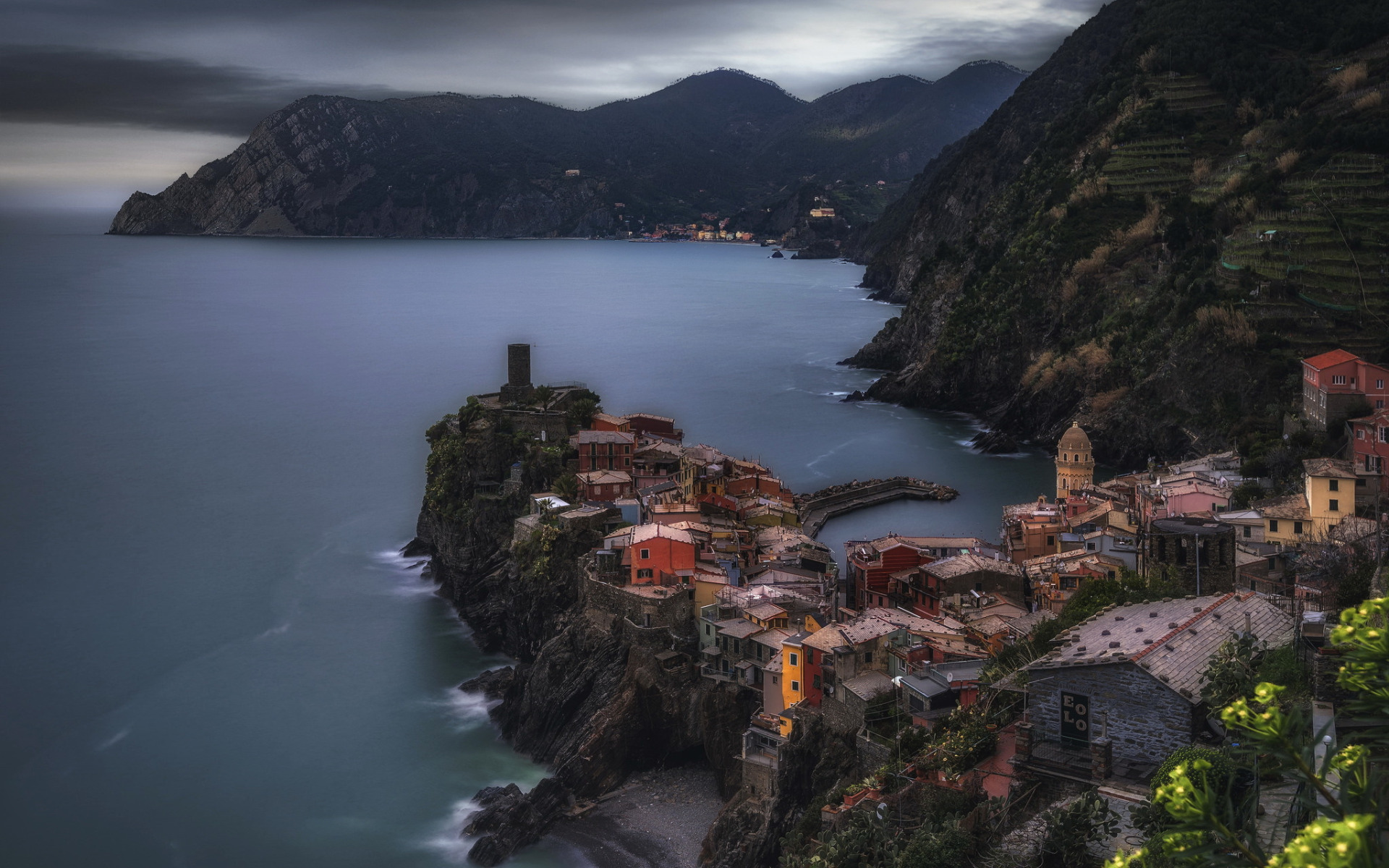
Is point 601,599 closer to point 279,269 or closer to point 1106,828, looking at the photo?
point 1106,828

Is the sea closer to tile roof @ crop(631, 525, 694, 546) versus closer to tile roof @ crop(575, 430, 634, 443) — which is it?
tile roof @ crop(631, 525, 694, 546)

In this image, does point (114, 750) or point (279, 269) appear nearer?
point (114, 750)

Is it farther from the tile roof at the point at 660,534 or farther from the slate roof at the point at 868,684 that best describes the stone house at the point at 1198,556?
the tile roof at the point at 660,534

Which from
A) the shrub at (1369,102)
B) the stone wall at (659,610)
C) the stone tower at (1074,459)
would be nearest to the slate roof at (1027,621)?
the stone wall at (659,610)

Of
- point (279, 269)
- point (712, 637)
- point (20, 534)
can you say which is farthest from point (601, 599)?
point (279, 269)

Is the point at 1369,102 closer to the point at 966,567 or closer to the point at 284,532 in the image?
the point at 966,567

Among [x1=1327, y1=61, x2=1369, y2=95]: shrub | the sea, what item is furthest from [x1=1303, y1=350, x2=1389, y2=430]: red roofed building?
[x1=1327, y1=61, x2=1369, y2=95]: shrub

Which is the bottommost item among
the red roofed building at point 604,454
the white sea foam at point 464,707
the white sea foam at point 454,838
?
the white sea foam at point 454,838
